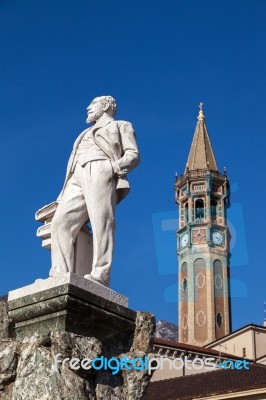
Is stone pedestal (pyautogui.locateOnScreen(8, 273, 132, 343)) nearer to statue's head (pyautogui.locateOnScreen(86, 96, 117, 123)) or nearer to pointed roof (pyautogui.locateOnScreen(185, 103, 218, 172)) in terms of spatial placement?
statue's head (pyautogui.locateOnScreen(86, 96, 117, 123))

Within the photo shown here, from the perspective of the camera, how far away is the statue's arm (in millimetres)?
7344

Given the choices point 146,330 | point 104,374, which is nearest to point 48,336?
point 104,374

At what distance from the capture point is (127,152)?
7527mm

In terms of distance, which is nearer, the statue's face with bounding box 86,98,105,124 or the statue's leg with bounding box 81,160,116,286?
the statue's leg with bounding box 81,160,116,286

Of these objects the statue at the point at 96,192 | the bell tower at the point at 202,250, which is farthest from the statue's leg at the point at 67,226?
the bell tower at the point at 202,250

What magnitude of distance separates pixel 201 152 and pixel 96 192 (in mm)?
83373

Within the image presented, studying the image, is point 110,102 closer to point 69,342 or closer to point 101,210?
point 101,210

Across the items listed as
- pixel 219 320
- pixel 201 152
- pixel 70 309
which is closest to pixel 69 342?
pixel 70 309

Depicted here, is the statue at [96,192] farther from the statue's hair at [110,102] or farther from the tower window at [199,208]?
the tower window at [199,208]

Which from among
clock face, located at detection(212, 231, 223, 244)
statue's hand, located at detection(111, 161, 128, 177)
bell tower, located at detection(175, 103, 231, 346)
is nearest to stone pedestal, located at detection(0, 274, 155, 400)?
statue's hand, located at detection(111, 161, 128, 177)

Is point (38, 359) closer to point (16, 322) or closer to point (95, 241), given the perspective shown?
point (16, 322)

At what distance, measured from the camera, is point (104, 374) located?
6.46 meters

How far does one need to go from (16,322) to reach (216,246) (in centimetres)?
7864

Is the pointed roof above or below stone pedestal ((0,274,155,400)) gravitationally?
above
